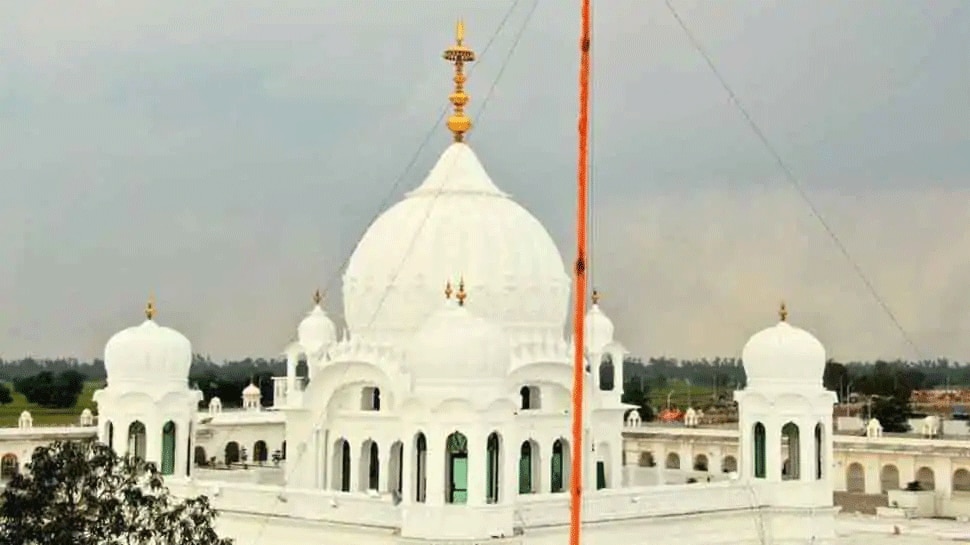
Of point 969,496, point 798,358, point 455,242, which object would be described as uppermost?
point 455,242

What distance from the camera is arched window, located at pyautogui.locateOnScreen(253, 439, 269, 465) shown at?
45625mm

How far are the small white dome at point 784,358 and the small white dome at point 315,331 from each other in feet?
31.7

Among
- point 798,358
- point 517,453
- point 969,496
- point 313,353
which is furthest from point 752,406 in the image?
point 969,496

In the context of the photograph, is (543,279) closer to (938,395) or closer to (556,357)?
(556,357)

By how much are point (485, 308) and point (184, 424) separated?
6.45 m

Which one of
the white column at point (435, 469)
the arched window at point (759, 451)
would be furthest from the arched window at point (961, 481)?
the white column at point (435, 469)

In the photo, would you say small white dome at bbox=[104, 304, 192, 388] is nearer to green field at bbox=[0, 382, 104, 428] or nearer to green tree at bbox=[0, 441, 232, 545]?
green tree at bbox=[0, 441, 232, 545]

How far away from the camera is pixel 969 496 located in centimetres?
4297

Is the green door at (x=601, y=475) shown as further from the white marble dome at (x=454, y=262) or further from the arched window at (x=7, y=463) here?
the arched window at (x=7, y=463)

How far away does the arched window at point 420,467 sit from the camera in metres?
24.1

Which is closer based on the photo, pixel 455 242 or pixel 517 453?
pixel 517 453

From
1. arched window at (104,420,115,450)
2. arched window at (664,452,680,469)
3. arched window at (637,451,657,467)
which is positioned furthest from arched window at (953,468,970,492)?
arched window at (104,420,115,450)

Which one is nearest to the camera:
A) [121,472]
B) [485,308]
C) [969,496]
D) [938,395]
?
[121,472]

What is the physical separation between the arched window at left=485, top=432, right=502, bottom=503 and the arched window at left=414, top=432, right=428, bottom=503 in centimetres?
103
